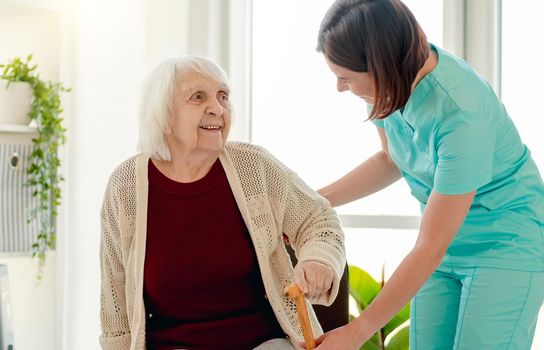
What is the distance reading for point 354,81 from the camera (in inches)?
66.2

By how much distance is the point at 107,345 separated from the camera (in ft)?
6.23

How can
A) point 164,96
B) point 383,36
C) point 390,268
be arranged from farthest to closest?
1. point 390,268
2. point 164,96
3. point 383,36

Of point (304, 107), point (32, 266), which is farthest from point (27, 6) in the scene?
point (304, 107)

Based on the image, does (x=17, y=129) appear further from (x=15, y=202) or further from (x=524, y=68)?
(x=524, y=68)

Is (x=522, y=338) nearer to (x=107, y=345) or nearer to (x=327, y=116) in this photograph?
(x=107, y=345)

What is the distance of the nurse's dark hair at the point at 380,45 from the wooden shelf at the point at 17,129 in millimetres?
1722

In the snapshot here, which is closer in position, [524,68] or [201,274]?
[201,274]

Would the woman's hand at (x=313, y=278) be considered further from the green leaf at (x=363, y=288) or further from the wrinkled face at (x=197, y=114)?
the green leaf at (x=363, y=288)

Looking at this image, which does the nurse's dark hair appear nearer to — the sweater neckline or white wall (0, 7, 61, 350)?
the sweater neckline

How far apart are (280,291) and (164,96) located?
53 cm

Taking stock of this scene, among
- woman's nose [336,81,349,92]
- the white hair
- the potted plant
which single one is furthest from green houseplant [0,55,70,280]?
woman's nose [336,81,349,92]

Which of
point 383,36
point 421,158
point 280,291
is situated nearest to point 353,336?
point 280,291

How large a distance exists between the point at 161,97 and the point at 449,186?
2.26ft

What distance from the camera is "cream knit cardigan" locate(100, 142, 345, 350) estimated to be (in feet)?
5.95
